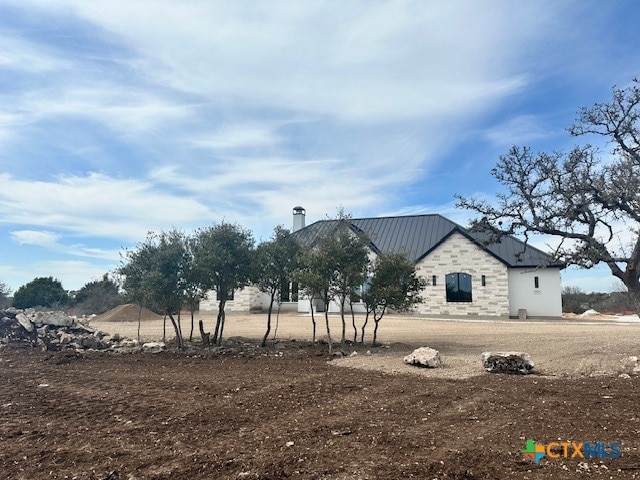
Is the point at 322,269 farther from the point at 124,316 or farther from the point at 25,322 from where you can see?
the point at 124,316

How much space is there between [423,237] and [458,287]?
5.06m

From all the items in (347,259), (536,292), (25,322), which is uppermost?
(347,259)

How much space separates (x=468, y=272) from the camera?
30.8 meters

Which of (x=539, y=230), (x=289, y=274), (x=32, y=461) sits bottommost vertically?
(x=32, y=461)

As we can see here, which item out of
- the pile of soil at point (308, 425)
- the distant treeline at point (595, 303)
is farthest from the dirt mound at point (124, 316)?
the distant treeline at point (595, 303)

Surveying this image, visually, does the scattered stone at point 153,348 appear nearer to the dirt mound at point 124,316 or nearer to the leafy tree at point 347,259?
the leafy tree at point 347,259

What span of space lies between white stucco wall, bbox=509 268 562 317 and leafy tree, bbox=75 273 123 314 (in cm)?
2894

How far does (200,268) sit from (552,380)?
1080 cm

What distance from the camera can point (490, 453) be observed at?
5.27 metres

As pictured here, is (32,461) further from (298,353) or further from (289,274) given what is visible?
(289,274)

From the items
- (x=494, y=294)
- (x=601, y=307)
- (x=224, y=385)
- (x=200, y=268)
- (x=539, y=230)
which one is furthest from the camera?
(x=601, y=307)

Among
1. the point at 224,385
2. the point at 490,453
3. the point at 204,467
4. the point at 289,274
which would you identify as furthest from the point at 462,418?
the point at 289,274

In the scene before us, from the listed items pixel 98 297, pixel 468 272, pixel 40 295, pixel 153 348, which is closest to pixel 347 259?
pixel 153 348

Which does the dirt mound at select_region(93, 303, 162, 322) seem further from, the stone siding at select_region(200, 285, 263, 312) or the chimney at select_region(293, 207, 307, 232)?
the chimney at select_region(293, 207, 307, 232)
